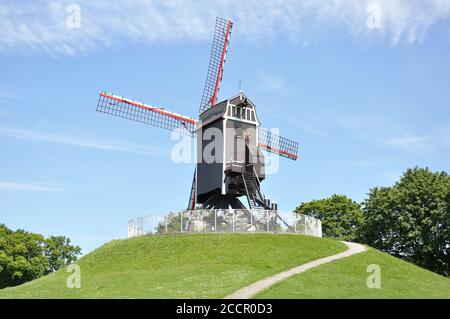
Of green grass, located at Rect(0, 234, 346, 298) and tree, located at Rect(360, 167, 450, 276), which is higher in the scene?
tree, located at Rect(360, 167, 450, 276)


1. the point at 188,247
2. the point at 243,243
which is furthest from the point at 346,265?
the point at 188,247

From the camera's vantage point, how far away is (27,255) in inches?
3162

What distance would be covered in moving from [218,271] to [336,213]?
5051 cm

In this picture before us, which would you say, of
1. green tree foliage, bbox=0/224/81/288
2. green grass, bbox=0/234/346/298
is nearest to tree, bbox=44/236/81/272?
green tree foliage, bbox=0/224/81/288

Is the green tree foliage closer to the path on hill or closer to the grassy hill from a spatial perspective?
the grassy hill

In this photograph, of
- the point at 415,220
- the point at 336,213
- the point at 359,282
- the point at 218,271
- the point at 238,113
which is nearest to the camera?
the point at 359,282

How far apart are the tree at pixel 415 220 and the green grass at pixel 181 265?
2151 cm

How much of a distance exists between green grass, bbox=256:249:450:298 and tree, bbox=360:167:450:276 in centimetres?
2087

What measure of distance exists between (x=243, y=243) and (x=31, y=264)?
167 ft

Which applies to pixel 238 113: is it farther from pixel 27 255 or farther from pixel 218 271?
pixel 27 255

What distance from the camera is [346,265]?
34.9 metres

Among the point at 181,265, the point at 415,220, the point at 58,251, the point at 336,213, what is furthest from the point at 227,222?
the point at 58,251

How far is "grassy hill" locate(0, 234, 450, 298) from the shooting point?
26.7 metres

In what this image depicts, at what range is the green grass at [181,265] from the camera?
1062 inches
